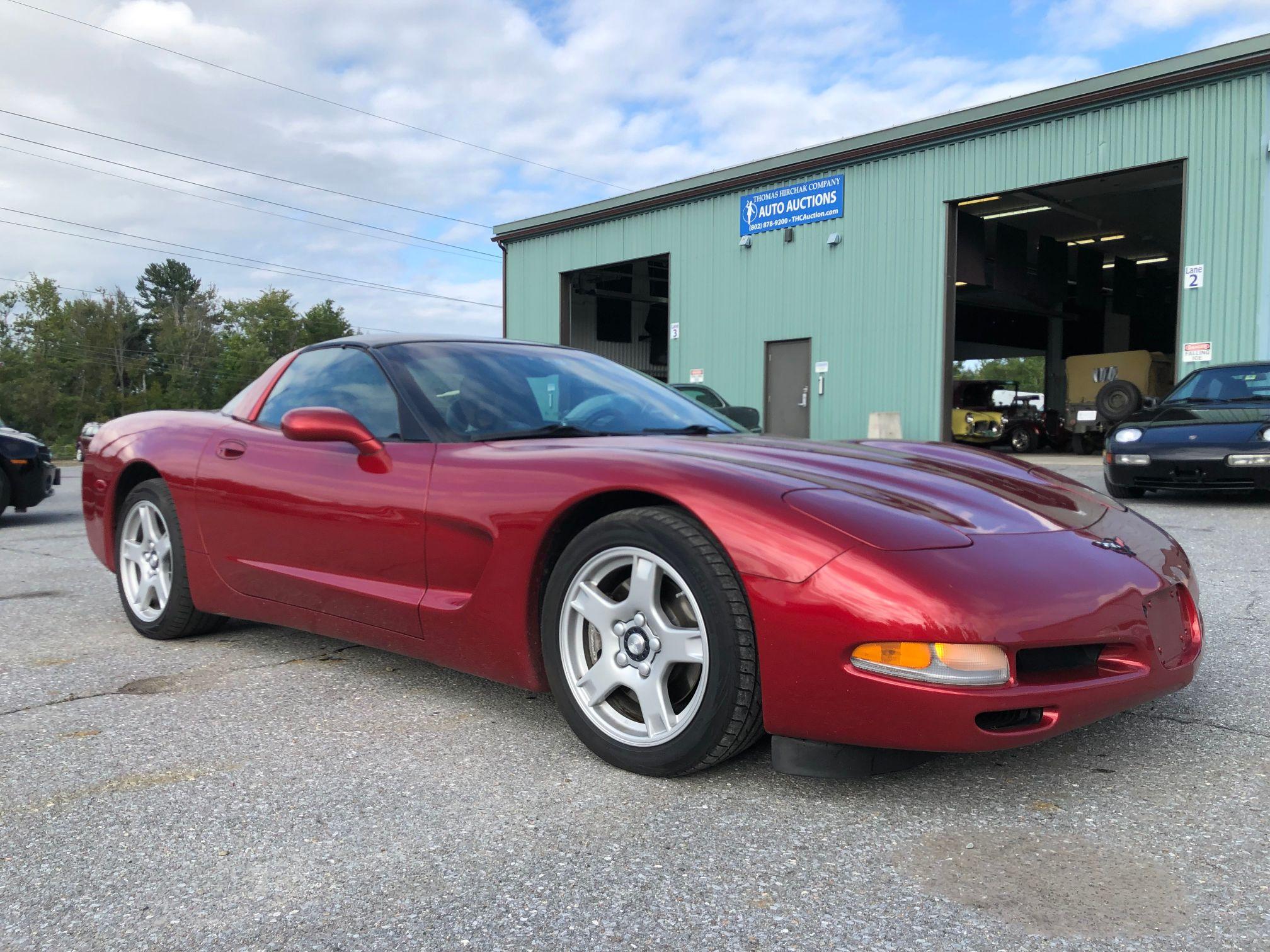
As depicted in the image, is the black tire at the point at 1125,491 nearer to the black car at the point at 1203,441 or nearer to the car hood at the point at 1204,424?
the black car at the point at 1203,441

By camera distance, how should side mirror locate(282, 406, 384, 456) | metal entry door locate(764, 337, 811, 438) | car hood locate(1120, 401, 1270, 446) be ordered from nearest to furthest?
side mirror locate(282, 406, 384, 456)
car hood locate(1120, 401, 1270, 446)
metal entry door locate(764, 337, 811, 438)

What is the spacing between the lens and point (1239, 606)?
4.19 m

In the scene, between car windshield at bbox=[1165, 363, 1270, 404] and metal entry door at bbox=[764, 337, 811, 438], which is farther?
metal entry door at bbox=[764, 337, 811, 438]

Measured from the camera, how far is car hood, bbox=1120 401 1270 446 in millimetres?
8219

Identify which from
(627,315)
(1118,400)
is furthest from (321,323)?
(1118,400)

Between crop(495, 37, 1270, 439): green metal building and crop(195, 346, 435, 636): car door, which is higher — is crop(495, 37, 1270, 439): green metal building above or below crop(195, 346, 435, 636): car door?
A: above

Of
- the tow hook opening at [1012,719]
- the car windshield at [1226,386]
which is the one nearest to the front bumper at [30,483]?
the tow hook opening at [1012,719]

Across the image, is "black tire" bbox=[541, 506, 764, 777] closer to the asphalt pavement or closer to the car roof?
the asphalt pavement

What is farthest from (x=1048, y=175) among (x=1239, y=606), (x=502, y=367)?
(x=502, y=367)

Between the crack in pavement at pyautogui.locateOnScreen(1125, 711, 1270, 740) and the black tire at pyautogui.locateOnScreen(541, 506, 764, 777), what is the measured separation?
3.63 feet

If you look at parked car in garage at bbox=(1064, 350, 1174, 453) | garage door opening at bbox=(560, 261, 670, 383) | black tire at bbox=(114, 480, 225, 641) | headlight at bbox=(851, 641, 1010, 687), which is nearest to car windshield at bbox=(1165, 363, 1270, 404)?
headlight at bbox=(851, 641, 1010, 687)

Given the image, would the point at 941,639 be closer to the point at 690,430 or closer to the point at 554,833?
the point at 554,833

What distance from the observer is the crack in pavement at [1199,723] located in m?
2.59

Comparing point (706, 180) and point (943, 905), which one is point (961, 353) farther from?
point (943, 905)
